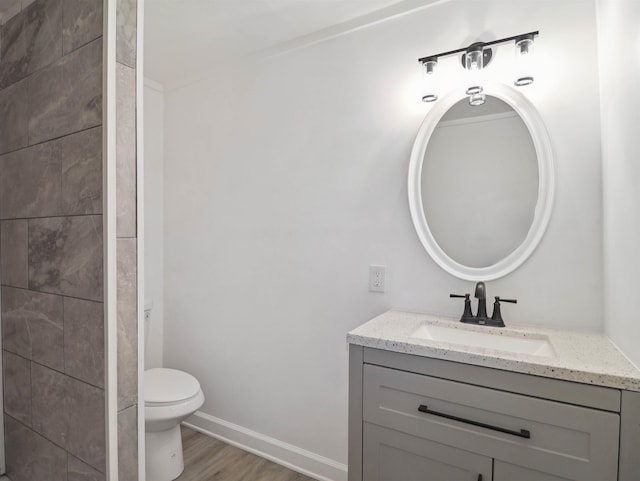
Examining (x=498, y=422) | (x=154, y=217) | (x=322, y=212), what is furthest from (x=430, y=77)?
(x=154, y=217)

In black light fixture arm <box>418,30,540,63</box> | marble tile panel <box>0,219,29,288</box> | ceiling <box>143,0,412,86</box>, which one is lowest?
marble tile panel <box>0,219,29,288</box>

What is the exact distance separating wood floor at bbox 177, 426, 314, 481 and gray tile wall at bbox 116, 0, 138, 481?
0.78 metres

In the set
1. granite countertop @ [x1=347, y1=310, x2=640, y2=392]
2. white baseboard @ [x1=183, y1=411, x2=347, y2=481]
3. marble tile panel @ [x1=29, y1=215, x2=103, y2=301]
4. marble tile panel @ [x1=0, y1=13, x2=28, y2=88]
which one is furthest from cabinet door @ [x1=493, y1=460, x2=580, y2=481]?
marble tile panel @ [x1=0, y1=13, x2=28, y2=88]

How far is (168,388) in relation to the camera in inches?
77.3

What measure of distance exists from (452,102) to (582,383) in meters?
1.20

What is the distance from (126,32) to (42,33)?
573 mm

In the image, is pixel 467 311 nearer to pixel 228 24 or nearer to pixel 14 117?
pixel 228 24

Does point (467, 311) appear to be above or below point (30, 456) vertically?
above

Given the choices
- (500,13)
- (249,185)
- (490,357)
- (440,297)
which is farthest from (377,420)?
(500,13)

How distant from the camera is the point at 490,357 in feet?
3.57

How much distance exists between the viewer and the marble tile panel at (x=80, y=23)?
1256 mm

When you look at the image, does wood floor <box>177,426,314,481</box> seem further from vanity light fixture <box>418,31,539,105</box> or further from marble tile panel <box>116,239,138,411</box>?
vanity light fixture <box>418,31,539,105</box>

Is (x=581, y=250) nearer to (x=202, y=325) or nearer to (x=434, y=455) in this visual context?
(x=434, y=455)

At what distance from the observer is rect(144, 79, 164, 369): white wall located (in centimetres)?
258
